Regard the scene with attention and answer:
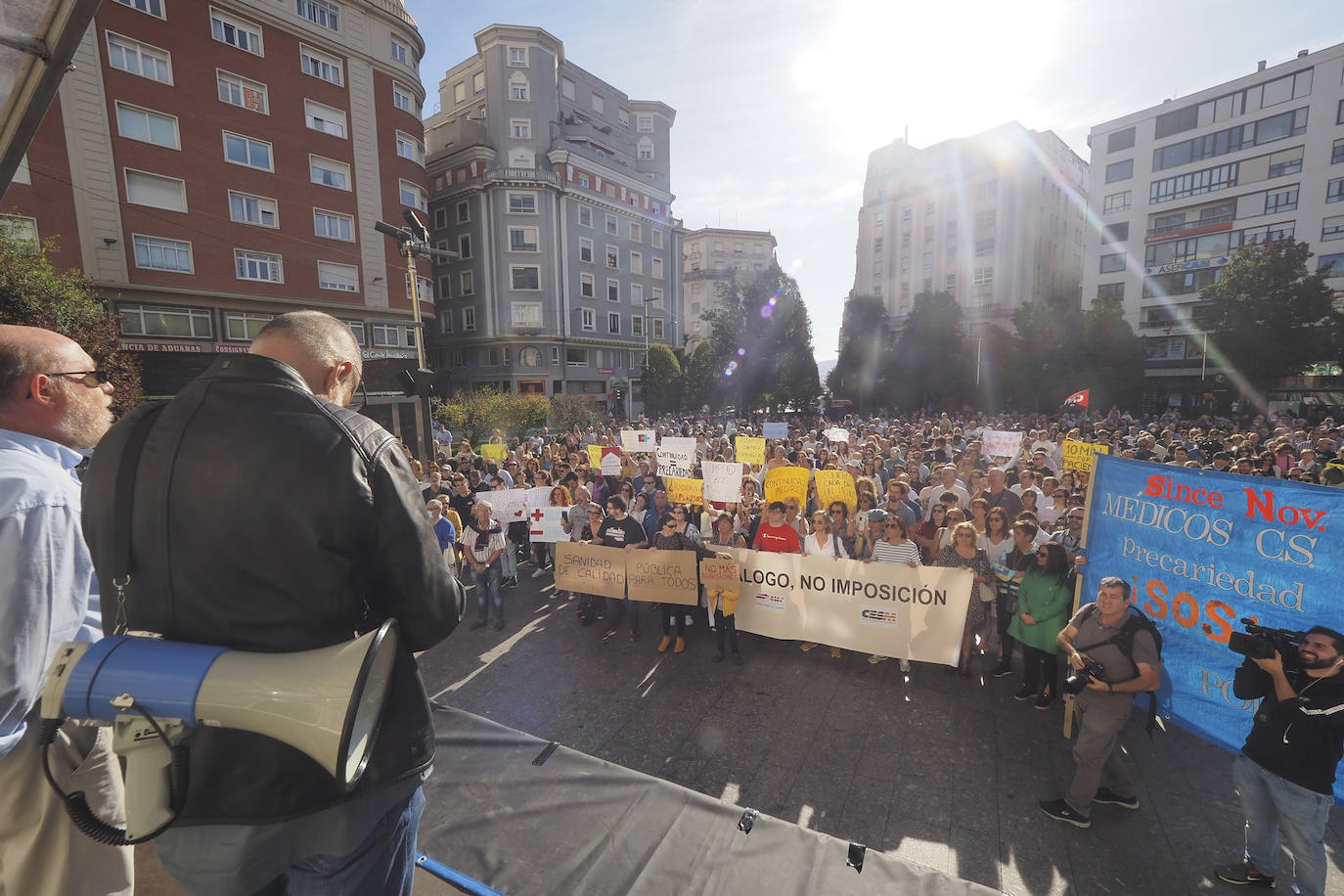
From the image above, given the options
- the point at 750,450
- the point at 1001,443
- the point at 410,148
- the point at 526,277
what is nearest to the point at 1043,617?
the point at 750,450

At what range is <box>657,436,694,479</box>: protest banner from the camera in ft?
39.9

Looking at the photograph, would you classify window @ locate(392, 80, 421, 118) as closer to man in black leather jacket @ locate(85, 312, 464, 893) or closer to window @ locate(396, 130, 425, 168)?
window @ locate(396, 130, 425, 168)

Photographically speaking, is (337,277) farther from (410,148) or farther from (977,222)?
(977,222)

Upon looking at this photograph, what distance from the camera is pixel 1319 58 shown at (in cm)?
3912

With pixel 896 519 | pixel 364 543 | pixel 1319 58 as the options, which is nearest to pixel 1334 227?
pixel 1319 58

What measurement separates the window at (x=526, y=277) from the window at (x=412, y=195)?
32.9 feet

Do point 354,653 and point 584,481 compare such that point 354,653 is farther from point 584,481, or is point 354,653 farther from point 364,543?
point 584,481

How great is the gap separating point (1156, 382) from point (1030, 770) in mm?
53537

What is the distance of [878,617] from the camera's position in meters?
6.56

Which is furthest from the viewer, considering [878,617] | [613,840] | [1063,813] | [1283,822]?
[878,617]

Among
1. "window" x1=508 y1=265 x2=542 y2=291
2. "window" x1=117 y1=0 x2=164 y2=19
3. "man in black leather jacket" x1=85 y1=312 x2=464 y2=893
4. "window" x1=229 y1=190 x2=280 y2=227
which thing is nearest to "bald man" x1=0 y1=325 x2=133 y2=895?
"man in black leather jacket" x1=85 y1=312 x2=464 y2=893

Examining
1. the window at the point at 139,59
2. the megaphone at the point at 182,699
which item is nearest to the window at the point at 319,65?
the window at the point at 139,59

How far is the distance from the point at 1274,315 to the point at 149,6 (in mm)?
55637

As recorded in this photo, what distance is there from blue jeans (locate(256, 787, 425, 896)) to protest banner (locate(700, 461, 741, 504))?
852 cm
